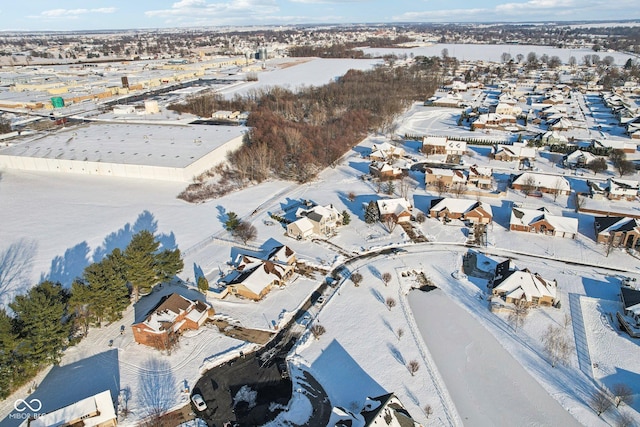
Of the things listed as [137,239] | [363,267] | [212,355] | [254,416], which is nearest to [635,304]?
[363,267]

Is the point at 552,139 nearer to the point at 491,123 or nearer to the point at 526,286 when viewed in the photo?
the point at 491,123

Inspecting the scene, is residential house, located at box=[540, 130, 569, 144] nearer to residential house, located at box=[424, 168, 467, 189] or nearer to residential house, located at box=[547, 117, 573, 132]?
residential house, located at box=[547, 117, 573, 132]

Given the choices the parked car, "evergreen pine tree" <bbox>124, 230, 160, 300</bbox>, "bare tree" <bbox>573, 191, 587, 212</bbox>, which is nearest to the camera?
the parked car

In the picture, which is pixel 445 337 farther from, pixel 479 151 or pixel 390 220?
pixel 479 151

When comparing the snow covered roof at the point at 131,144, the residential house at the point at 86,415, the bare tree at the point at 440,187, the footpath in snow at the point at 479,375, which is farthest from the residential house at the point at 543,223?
the snow covered roof at the point at 131,144

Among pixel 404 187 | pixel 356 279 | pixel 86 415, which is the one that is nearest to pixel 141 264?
pixel 86 415

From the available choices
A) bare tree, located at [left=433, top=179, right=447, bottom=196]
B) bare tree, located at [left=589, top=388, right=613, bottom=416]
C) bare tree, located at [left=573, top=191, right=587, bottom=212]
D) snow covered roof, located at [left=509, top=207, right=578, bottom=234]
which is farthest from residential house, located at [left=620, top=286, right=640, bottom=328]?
bare tree, located at [left=433, top=179, right=447, bottom=196]
